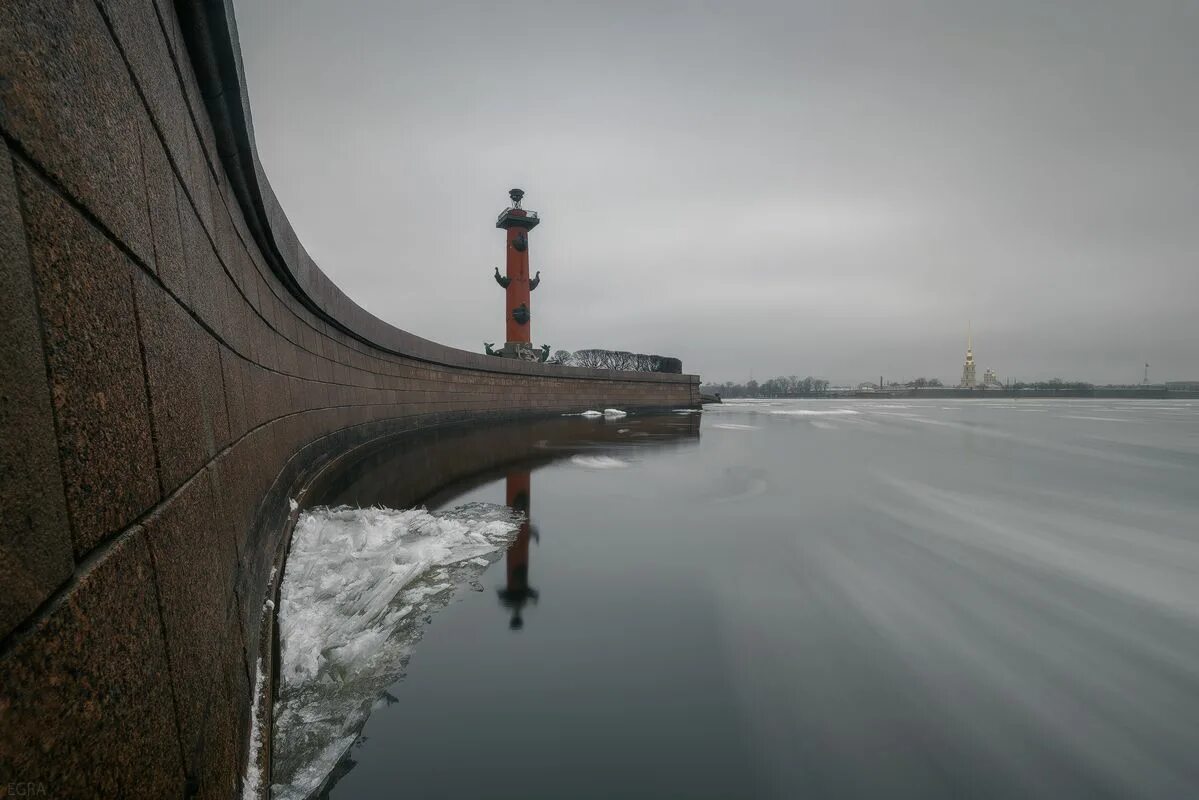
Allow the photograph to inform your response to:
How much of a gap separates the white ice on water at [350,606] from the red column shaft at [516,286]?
20.9 meters

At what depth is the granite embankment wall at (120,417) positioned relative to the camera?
0.69m

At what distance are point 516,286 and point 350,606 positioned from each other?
923 inches

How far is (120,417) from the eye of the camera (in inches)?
40.2

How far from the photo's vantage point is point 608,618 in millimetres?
2834

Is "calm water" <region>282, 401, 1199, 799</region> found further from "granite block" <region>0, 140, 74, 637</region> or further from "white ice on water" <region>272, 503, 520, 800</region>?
"granite block" <region>0, 140, 74, 637</region>

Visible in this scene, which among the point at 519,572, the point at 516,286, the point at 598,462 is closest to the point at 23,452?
the point at 519,572

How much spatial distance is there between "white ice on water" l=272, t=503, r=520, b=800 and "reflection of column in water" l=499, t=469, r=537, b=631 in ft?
0.37

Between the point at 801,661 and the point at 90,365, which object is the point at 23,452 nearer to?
the point at 90,365

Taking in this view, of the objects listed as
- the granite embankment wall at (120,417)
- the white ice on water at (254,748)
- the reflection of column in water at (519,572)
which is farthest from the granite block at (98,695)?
the reflection of column in water at (519,572)

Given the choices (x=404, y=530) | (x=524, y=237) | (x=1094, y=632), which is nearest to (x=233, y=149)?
(x=404, y=530)

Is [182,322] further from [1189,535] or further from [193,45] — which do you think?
[1189,535]

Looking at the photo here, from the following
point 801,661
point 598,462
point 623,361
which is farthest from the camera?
point 623,361

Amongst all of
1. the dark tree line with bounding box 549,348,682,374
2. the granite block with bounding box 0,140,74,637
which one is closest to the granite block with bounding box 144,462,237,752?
the granite block with bounding box 0,140,74,637

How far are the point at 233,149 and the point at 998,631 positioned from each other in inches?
182
